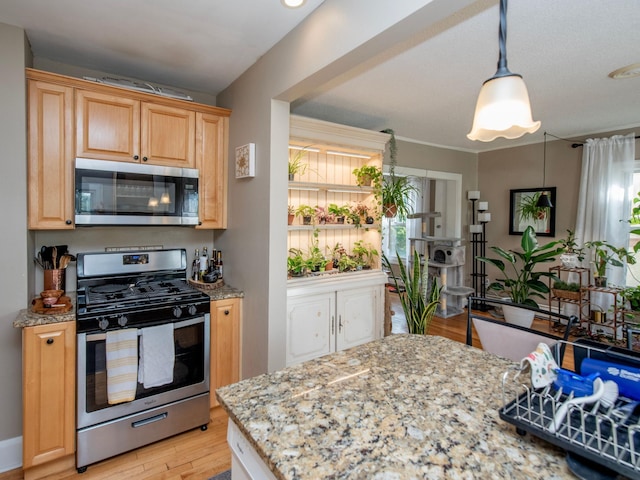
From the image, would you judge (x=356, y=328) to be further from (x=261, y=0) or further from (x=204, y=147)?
(x=261, y=0)

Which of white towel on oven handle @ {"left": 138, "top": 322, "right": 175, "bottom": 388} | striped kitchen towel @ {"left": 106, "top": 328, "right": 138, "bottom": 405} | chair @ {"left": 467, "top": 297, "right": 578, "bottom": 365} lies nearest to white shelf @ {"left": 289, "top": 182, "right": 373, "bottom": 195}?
white towel on oven handle @ {"left": 138, "top": 322, "right": 175, "bottom": 388}

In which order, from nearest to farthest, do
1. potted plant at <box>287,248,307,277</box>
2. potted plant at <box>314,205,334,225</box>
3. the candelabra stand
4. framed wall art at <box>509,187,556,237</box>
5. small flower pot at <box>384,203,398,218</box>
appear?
potted plant at <box>287,248,307,277</box> → potted plant at <box>314,205,334,225</box> → small flower pot at <box>384,203,398,218</box> → framed wall art at <box>509,187,556,237</box> → the candelabra stand

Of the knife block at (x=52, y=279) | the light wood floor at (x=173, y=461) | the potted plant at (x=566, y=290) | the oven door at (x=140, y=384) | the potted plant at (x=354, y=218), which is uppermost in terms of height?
the potted plant at (x=354, y=218)

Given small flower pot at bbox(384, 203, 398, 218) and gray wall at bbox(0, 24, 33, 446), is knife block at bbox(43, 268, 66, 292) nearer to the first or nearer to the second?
gray wall at bbox(0, 24, 33, 446)

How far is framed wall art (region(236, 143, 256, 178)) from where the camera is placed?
2439 mm

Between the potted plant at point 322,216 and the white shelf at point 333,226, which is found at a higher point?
the potted plant at point 322,216

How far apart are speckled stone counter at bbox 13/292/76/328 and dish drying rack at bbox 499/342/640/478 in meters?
2.21

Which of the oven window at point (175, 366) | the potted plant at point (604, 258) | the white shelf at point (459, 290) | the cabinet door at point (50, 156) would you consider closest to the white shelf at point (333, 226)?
the oven window at point (175, 366)

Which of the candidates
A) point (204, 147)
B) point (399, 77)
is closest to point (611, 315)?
point (399, 77)

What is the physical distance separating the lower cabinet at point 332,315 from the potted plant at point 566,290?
2498 millimetres

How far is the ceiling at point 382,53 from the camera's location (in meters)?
1.85

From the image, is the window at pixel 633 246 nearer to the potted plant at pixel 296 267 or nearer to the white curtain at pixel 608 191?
the white curtain at pixel 608 191

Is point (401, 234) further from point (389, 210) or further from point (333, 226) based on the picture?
point (333, 226)

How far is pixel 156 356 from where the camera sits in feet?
7.29
